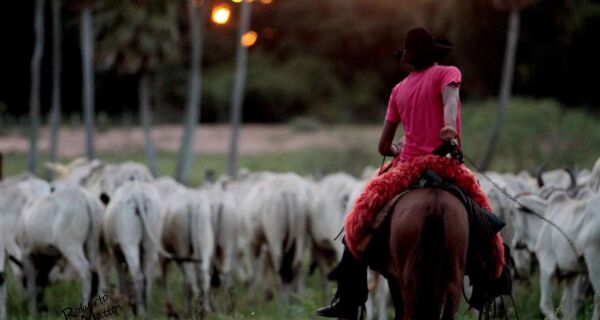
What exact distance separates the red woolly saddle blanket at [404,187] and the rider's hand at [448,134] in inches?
12.0

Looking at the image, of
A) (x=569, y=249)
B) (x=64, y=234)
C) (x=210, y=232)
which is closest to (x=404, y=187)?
(x=569, y=249)

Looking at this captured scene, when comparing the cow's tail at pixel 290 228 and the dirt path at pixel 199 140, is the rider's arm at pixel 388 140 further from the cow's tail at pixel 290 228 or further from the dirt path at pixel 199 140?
the dirt path at pixel 199 140

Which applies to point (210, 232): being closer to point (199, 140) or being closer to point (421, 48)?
point (421, 48)

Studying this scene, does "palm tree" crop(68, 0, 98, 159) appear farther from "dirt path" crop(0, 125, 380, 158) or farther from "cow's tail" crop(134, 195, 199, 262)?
"cow's tail" crop(134, 195, 199, 262)

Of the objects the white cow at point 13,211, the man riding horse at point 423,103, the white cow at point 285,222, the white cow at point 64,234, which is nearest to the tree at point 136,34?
the white cow at point 13,211

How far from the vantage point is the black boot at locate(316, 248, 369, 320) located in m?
8.51

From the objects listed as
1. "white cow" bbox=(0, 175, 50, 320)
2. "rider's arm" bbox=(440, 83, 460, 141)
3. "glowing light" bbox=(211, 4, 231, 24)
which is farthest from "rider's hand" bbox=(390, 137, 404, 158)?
"glowing light" bbox=(211, 4, 231, 24)

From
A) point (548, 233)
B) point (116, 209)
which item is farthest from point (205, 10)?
point (548, 233)

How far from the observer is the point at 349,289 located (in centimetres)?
862

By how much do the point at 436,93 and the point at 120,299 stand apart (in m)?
4.76

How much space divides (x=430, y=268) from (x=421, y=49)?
1793 mm

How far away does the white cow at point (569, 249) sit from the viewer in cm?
987

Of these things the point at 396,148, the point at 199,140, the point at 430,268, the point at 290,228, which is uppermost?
the point at 396,148

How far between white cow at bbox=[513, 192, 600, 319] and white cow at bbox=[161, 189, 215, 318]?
14.7ft
